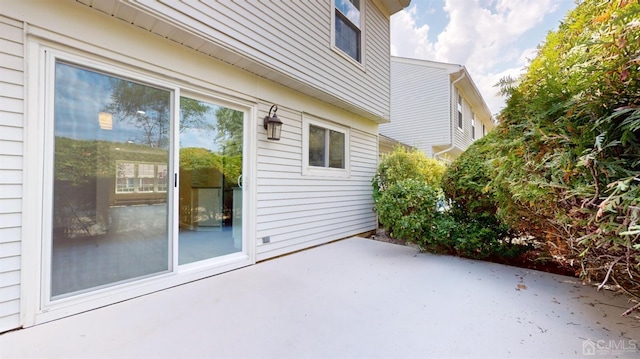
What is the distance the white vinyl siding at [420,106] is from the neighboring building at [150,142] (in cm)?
712

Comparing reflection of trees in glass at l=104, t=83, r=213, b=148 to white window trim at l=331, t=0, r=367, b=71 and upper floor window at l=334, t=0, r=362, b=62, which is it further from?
upper floor window at l=334, t=0, r=362, b=62

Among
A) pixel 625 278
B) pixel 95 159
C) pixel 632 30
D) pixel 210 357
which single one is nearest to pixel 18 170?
pixel 95 159

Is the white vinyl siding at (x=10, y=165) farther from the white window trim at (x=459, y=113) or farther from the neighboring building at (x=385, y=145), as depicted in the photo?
A: the white window trim at (x=459, y=113)

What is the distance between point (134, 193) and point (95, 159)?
0.44 m

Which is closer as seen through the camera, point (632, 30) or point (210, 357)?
point (632, 30)

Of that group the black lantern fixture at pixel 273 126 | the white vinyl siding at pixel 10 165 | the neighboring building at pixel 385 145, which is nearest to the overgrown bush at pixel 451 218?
the black lantern fixture at pixel 273 126

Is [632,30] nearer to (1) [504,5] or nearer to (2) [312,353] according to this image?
(2) [312,353]

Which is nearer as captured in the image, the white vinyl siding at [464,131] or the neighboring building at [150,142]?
the neighboring building at [150,142]

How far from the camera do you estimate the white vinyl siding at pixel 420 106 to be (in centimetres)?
1048

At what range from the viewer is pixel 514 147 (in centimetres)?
229

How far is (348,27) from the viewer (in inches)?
208

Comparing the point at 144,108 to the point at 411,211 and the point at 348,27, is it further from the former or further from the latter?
the point at 348,27

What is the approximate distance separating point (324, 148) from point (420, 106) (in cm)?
773

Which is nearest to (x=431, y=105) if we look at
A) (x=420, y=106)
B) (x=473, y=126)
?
(x=420, y=106)
